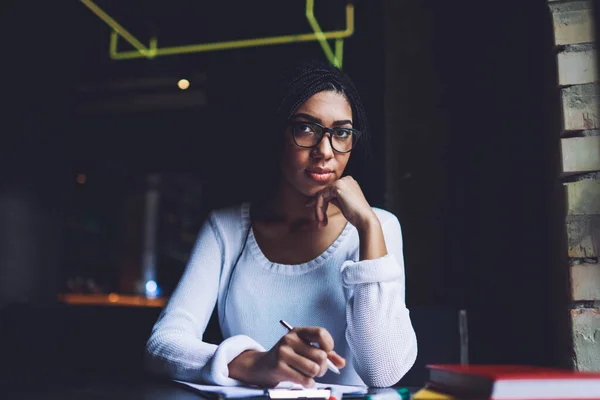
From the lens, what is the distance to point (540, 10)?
163cm

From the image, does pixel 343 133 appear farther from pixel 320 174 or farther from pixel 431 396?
pixel 431 396

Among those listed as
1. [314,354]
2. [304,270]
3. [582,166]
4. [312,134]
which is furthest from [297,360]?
[582,166]

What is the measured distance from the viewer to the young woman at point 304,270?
1354 millimetres

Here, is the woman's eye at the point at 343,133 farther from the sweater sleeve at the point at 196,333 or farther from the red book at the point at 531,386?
the red book at the point at 531,386

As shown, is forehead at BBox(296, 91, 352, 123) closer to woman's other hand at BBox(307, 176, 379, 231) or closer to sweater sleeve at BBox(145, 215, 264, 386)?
woman's other hand at BBox(307, 176, 379, 231)

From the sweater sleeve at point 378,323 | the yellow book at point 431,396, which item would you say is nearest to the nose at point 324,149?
the sweater sleeve at point 378,323

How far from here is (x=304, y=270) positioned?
163 cm

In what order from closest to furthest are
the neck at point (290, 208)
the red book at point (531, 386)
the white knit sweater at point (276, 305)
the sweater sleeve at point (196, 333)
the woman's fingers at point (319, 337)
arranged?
the red book at point (531, 386) → the woman's fingers at point (319, 337) → the sweater sleeve at point (196, 333) → the white knit sweater at point (276, 305) → the neck at point (290, 208)

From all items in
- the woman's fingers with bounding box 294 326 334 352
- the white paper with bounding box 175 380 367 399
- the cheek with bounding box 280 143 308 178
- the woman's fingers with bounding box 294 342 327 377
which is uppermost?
the cheek with bounding box 280 143 308 178

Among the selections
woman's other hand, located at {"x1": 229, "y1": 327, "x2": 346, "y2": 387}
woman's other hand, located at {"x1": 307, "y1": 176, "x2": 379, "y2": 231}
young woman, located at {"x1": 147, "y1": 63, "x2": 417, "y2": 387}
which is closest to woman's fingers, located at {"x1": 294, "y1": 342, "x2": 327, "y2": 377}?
woman's other hand, located at {"x1": 229, "y1": 327, "x2": 346, "y2": 387}

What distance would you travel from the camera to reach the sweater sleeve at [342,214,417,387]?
4.44 ft

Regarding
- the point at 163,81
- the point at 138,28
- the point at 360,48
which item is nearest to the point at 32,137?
the point at 163,81

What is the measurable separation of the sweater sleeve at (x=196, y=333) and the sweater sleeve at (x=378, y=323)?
0.27 meters

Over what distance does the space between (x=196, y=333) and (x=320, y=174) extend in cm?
54
